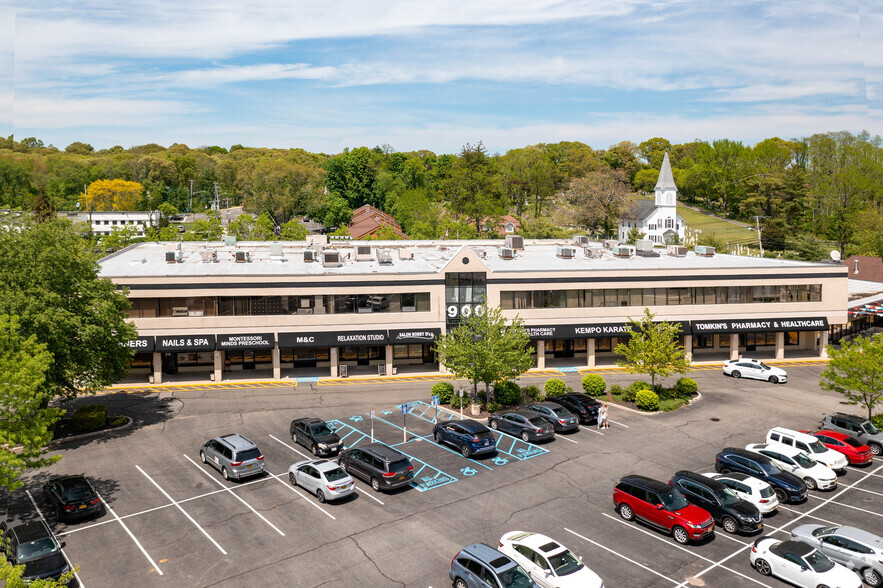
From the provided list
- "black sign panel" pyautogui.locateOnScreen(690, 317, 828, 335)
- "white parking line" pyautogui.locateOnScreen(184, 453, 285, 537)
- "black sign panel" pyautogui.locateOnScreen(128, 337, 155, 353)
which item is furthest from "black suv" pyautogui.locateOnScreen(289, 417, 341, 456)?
"black sign panel" pyautogui.locateOnScreen(690, 317, 828, 335)

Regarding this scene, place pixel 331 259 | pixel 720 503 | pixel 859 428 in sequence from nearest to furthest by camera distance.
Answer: pixel 720 503 < pixel 859 428 < pixel 331 259

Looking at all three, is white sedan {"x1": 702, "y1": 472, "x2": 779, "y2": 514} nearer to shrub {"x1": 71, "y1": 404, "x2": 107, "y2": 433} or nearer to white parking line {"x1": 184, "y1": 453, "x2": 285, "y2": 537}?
white parking line {"x1": 184, "y1": 453, "x2": 285, "y2": 537}

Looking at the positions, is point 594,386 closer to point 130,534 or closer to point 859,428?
point 859,428

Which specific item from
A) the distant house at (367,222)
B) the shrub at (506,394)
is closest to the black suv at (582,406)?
the shrub at (506,394)

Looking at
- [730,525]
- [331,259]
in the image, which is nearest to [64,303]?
[331,259]

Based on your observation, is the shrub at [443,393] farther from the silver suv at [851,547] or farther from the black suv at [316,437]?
the silver suv at [851,547]

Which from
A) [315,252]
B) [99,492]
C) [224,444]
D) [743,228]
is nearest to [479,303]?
[315,252]
